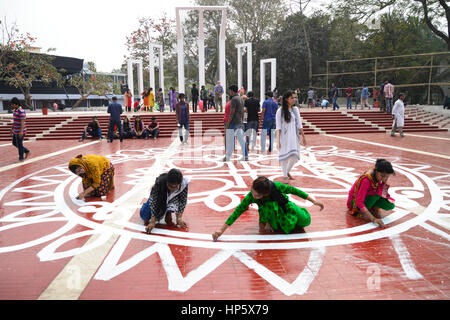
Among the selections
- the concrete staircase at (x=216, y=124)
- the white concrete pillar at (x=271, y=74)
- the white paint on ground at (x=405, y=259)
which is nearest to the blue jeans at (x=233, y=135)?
the white paint on ground at (x=405, y=259)

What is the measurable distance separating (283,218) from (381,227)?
1.23m

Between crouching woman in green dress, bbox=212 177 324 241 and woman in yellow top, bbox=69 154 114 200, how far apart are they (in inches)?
89.2

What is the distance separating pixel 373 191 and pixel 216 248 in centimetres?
199

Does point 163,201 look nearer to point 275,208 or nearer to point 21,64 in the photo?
point 275,208

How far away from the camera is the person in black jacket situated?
145 inches

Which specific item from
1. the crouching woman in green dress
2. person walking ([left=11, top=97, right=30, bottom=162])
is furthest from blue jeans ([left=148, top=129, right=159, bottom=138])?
the crouching woman in green dress

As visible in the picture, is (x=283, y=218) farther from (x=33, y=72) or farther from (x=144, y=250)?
(x=33, y=72)

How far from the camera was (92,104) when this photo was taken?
1825 inches

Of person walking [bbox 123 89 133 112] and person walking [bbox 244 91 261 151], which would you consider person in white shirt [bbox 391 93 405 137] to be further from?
person walking [bbox 123 89 133 112]

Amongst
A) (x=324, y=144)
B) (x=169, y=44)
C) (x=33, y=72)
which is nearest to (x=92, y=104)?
(x=169, y=44)

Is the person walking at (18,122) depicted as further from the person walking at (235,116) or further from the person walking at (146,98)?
the person walking at (146,98)

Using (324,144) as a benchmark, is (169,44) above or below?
above

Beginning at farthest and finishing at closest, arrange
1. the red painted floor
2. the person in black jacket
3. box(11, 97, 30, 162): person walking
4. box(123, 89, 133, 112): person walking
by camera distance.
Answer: box(123, 89, 133, 112): person walking → box(11, 97, 30, 162): person walking → the person in black jacket → the red painted floor

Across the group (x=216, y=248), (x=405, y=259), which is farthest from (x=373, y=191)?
(x=216, y=248)
